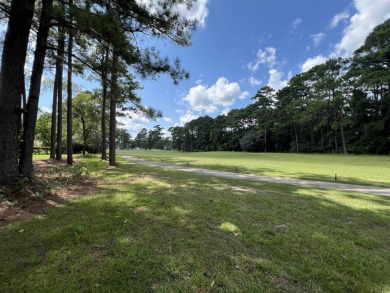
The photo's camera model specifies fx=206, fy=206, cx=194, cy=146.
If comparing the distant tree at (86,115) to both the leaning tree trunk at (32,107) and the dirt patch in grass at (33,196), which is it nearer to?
the leaning tree trunk at (32,107)

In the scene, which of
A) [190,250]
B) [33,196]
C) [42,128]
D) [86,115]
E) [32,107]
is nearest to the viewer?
[190,250]

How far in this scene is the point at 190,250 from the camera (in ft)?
9.16

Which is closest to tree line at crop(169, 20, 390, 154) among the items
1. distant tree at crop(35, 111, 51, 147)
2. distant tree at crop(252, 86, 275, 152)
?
distant tree at crop(252, 86, 275, 152)

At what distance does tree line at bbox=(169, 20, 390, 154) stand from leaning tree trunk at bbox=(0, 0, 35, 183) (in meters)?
37.9

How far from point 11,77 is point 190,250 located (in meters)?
5.37

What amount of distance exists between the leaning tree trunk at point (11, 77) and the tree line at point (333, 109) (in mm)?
37885

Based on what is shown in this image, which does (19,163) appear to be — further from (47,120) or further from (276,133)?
(276,133)

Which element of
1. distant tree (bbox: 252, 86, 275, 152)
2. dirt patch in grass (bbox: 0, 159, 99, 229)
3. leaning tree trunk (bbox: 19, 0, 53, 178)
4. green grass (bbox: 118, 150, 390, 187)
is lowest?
green grass (bbox: 118, 150, 390, 187)

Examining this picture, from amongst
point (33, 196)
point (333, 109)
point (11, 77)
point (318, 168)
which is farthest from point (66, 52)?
point (333, 109)

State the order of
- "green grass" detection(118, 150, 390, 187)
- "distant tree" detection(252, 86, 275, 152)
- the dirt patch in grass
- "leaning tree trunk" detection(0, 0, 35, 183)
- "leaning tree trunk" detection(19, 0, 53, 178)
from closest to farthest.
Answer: the dirt patch in grass → "leaning tree trunk" detection(0, 0, 35, 183) → "leaning tree trunk" detection(19, 0, 53, 178) → "green grass" detection(118, 150, 390, 187) → "distant tree" detection(252, 86, 275, 152)

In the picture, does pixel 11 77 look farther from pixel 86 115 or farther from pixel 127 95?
pixel 86 115

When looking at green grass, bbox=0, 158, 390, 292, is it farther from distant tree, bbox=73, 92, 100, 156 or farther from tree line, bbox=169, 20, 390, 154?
tree line, bbox=169, 20, 390, 154

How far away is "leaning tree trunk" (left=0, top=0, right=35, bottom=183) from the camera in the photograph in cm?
458

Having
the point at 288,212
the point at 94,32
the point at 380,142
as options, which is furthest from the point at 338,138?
the point at 94,32
